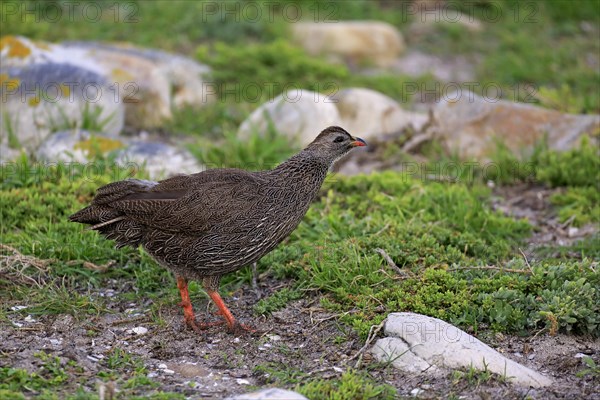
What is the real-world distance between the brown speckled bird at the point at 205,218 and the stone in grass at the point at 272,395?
140cm

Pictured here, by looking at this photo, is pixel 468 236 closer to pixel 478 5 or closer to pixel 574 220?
pixel 574 220

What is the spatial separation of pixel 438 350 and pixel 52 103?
208 inches

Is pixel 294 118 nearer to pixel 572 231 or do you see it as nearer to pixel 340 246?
pixel 340 246

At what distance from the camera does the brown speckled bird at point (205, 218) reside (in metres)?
6.03

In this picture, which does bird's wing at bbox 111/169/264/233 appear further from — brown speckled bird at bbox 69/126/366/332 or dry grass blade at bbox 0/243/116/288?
dry grass blade at bbox 0/243/116/288

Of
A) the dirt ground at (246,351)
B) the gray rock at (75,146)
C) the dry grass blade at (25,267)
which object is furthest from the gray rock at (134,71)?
the dirt ground at (246,351)

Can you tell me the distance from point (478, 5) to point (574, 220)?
6958 millimetres

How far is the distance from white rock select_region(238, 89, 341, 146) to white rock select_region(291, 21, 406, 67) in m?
3.11

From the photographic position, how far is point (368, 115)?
9.99 meters

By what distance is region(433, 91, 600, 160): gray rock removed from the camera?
9.18 meters

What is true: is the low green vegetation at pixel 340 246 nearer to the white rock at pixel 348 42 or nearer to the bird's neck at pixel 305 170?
the bird's neck at pixel 305 170

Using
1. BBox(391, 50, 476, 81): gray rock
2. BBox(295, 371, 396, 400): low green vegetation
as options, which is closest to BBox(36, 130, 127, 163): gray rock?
BBox(295, 371, 396, 400): low green vegetation

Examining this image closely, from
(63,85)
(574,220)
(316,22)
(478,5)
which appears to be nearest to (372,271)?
(574,220)

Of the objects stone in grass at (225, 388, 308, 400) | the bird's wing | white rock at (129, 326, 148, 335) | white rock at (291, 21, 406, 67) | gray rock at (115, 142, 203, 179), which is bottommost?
white rock at (129, 326, 148, 335)
